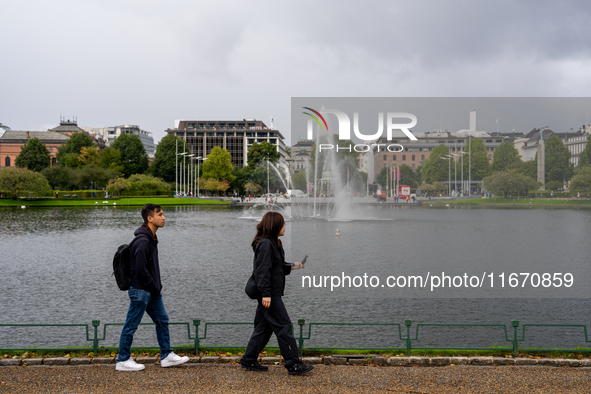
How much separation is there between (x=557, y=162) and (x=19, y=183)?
280 feet

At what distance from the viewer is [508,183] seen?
88438mm

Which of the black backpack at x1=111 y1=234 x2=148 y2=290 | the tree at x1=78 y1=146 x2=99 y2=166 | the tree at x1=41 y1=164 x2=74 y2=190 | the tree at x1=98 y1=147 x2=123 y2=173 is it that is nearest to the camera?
the black backpack at x1=111 y1=234 x2=148 y2=290

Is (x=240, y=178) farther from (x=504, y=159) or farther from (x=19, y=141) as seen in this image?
(x=19, y=141)

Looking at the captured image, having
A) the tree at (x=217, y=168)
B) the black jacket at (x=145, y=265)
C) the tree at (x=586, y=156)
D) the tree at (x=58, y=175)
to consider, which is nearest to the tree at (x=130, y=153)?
the tree at (x=217, y=168)

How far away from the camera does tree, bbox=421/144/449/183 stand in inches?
4267

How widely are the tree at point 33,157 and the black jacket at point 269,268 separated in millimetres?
111397

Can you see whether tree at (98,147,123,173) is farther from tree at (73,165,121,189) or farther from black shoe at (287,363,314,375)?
Result: black shoe at (287,363,314,375)

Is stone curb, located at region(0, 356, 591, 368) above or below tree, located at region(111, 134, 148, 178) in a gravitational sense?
below

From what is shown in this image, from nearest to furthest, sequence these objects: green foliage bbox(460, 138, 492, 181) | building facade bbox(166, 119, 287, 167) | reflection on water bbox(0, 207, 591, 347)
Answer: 1. reflection on water bbox(0, 207, 591, 347)
2. green foliage bbox(460, 138, 492, 181)
3. building facade bbox(166, 119, 287, 167)

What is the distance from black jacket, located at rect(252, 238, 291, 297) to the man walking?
1431 mm

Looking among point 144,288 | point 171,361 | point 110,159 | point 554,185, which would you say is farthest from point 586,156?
point 110,159

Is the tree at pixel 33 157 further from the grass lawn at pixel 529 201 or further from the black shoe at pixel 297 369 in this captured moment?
the black shoe at pixel 297 369

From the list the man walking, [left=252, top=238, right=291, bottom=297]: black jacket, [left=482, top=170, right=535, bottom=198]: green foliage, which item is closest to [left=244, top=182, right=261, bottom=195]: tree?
[left=482, top=170, right=535, bottom=198]: green foliage

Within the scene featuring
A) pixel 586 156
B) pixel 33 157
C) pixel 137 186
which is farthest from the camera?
pixel 33 157
